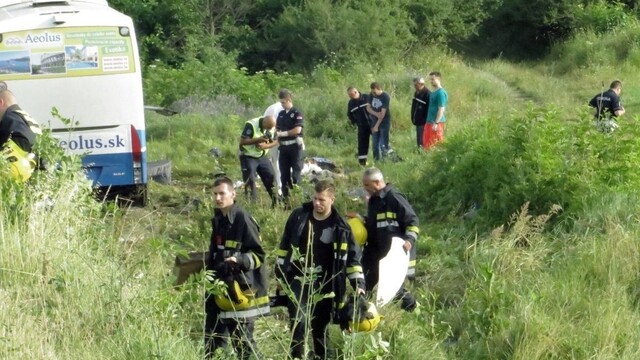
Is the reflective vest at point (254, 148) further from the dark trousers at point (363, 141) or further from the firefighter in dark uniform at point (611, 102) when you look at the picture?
the firefighter in dark uniform at point (611, 102)

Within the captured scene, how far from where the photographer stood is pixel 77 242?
789 centimetres

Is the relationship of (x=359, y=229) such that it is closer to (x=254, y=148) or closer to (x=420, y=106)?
(x=254, y=148)

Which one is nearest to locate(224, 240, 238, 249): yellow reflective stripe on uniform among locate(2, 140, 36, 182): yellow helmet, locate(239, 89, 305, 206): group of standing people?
locate(2, 140, 36, 182): yellow helmet

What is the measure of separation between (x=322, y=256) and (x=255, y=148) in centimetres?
685

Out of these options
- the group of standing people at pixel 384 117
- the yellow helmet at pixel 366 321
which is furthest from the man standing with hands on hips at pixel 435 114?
the yellow helmet at pixel 366 321

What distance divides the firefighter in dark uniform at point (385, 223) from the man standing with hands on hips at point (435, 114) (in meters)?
8.56

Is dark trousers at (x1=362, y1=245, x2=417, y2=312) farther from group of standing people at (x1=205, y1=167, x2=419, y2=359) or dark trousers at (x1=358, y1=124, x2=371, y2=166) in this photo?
dark trousers at (x1=358, y1=124, x2=371, y2=166)

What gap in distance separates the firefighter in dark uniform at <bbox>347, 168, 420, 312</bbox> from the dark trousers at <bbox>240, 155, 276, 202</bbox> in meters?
5.31

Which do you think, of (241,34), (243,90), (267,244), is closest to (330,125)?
(243,90)

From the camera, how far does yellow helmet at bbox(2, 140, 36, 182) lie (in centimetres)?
876

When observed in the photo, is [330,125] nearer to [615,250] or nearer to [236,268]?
[615,250]

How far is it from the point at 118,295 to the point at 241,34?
35.6 metres

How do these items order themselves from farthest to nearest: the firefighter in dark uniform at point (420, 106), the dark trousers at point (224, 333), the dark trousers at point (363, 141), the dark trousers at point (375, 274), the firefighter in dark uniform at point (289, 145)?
1. the dark trousers at point (363, 141)
2. the firefighter in dark uniform at point (420, 106)
3. the firefighter in dark uniform at point (289, 145)
4. the dark trousers at point (375, 274)
5. the dark trousers at point (224, 333)

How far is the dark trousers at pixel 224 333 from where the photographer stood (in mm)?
7711
